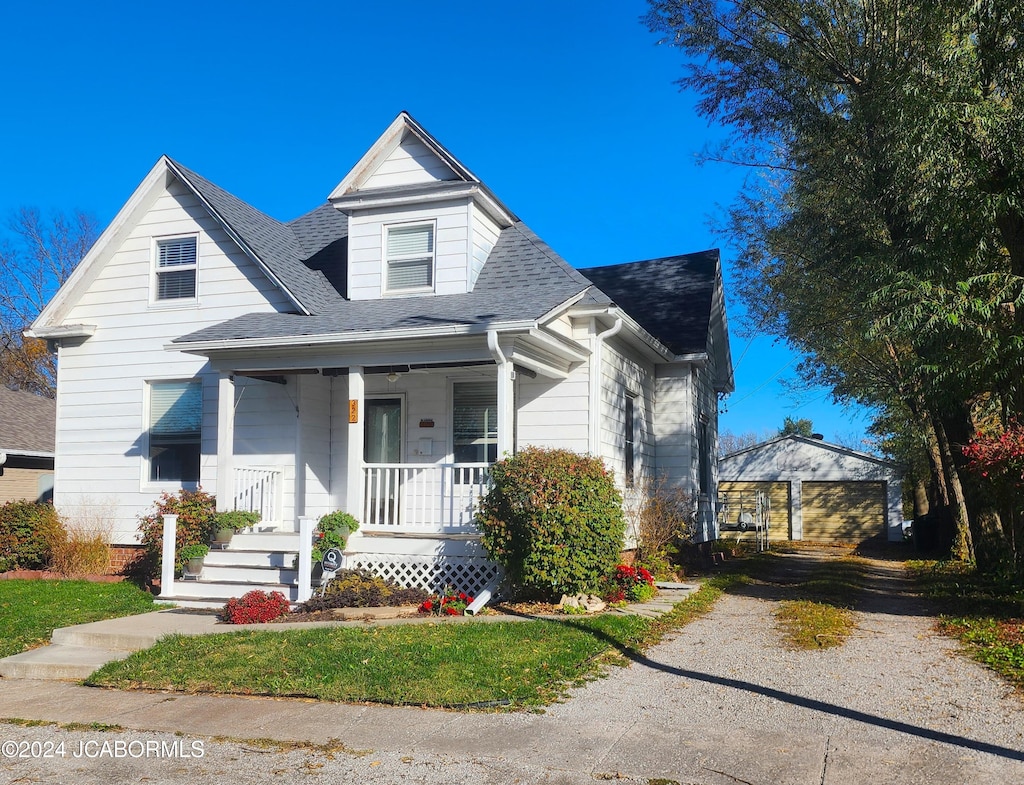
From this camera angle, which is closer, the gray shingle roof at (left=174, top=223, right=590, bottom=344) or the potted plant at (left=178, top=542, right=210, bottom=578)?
the gray shingle roof at (left=174, top=223, right=590, bottom=344)

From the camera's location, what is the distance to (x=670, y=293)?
1828 centimetres

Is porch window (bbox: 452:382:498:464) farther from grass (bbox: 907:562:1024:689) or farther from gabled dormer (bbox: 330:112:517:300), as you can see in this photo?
grass (bbox: 907:562:1024:689)

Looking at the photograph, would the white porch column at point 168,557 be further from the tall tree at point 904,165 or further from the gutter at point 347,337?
the tall tree at point 904,165

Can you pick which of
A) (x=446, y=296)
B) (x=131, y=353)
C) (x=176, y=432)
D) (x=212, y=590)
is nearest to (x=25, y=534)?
(x=176, y=432)

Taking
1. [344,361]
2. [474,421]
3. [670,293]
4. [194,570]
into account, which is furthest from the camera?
[670,293]

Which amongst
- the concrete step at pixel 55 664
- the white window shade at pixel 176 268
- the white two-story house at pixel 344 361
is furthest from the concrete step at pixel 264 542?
the white window shade at pixel 176 268

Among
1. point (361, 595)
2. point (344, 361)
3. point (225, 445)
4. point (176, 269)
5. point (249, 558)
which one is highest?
point (176, 269)

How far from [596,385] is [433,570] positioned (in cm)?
354

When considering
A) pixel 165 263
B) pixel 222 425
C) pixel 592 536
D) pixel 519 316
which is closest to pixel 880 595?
pixel 592 536

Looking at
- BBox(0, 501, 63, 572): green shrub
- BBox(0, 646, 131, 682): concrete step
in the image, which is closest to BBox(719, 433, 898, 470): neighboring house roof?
BBox(0, 501, 63, 572): green shrub

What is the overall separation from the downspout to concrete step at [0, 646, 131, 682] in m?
6.61

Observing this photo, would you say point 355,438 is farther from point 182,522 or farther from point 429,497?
point 182,522

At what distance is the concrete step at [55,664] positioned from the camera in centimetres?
825

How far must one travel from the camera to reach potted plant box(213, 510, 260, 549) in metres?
12.3
